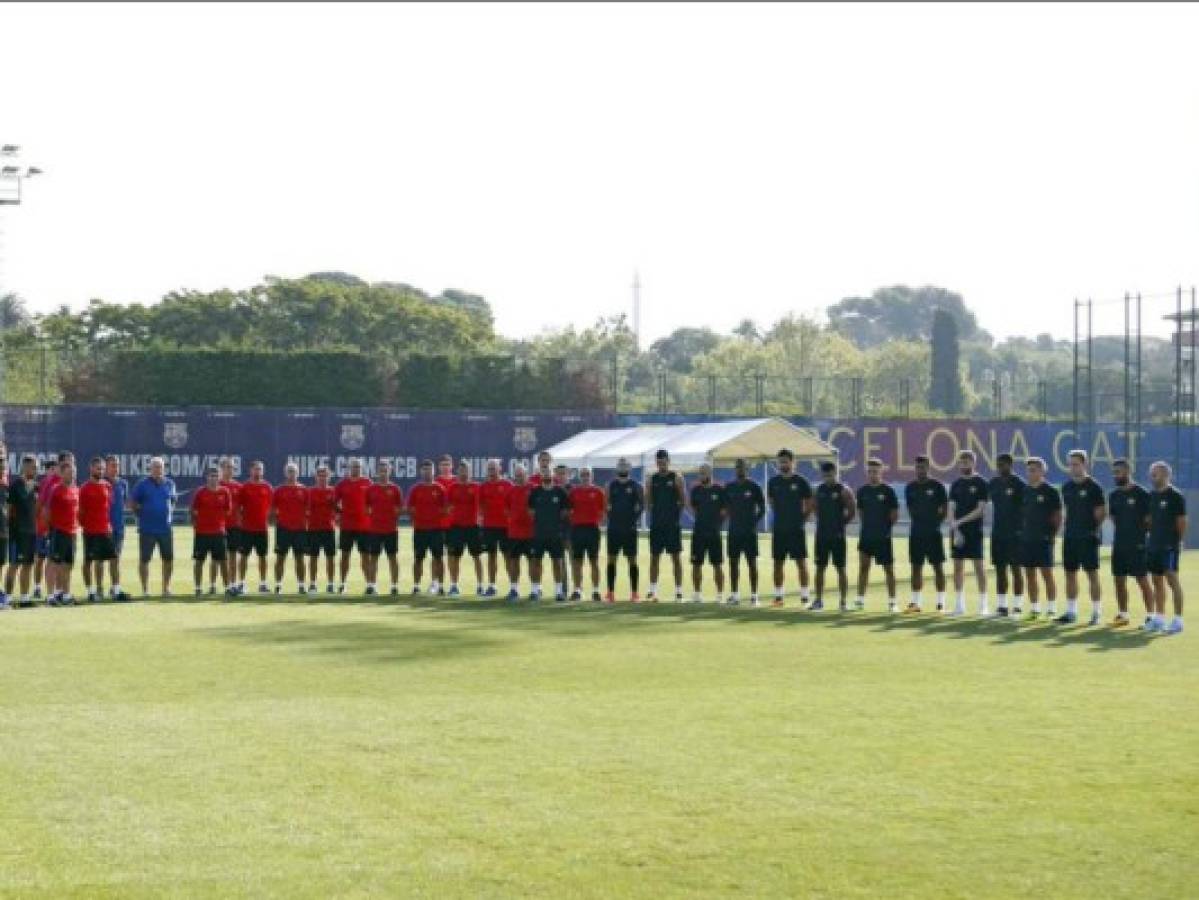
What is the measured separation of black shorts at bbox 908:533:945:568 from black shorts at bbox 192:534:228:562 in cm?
919

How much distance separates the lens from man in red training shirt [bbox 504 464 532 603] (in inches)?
1007

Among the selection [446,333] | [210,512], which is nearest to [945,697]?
[210,512]

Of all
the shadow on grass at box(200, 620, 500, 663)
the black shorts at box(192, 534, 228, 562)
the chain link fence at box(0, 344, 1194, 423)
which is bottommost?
the shadow on grass at box(200, 620, 500, 663)

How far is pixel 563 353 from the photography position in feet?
367

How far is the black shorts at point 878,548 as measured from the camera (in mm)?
23906

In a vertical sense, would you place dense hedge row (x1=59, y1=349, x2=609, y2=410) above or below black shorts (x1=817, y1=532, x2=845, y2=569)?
above

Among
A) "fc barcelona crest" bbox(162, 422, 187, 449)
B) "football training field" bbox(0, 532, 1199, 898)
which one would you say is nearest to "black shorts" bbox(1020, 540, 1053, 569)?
"football training field" bbox(0, 532, 1199, 898)

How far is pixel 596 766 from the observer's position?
11.2 m

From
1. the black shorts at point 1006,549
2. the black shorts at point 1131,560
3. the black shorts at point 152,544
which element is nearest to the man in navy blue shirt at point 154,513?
the black shorts at point 152,544

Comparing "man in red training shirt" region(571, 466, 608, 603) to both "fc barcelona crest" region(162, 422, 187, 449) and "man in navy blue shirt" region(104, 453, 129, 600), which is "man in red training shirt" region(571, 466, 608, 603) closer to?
"man in navy blue shirt" region(104, 453, 129, 600)

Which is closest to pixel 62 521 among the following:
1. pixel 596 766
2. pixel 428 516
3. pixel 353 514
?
pixel 353 514

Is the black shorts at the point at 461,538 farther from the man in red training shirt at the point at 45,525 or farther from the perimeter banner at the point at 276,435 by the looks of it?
the perimeter banner at the point at 276,435

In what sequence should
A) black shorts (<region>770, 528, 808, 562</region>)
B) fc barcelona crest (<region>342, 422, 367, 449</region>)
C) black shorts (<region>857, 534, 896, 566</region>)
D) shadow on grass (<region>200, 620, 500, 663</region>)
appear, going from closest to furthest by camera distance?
shadow on grass (<region>200, 620, 500, 663</region>) < black shorts (<region>857, 534, 896, 566</region>) < black shorts (<region>770, 528, 808, 562</region>) < fc barcelona crest (<region>342, 422, 367, 449</region>)

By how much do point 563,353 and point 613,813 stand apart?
102408 millimetres
